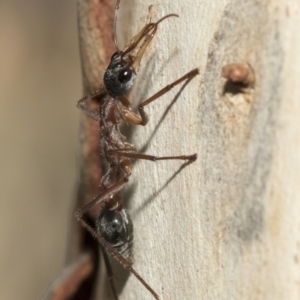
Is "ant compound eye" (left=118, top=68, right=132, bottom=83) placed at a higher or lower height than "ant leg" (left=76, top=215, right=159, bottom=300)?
higher

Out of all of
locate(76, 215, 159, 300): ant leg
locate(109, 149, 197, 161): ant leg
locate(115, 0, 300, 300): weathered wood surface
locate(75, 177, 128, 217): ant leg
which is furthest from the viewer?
locate(75, 177, 128, 217): ant leg

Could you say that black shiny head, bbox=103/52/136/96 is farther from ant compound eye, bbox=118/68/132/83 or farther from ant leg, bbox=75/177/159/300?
ant leg, bbox=75/177/159/300

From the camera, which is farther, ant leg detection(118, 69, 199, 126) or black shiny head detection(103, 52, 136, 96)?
black shiny head detection(103, 52, 136, 96)

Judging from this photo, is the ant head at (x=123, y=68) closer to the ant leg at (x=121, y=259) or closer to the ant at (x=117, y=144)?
the ant at (x=117, y=144)

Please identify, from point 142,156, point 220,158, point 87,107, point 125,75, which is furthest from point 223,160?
point 87,107

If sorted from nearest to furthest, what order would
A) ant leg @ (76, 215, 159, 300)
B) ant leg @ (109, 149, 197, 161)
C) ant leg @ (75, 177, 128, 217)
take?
ant leg @ (109, 149, 197, 161) < ant leg @ (76, 215, 159, 300) < ant leg @ (75, 177, 128, 217)

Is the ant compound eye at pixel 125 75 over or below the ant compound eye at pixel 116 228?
over

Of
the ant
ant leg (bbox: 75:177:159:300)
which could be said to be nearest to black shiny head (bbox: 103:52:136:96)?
the ant

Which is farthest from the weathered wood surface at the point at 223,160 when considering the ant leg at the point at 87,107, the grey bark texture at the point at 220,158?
the ant leg at the point at 87,107
